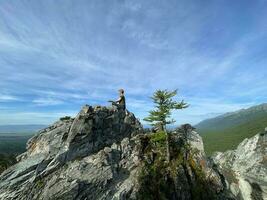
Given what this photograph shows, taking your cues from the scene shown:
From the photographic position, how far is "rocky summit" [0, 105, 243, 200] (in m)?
34.5

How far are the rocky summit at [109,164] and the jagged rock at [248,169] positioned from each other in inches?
267

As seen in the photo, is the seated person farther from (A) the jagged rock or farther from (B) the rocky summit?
(A) the jagged rock

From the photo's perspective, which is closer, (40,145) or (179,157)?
(40,145)

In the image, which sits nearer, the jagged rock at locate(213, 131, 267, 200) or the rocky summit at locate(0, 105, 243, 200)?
the rocky summit at locate(0, 105, 243, 200)

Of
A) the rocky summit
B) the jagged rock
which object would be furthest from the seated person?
the jagged rock

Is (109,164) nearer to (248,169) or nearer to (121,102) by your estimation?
(121,102)

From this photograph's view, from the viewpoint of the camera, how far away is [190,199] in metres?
40.6

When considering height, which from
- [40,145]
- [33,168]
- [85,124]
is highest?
[85,124]

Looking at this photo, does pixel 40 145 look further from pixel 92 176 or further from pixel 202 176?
pixel 202 176

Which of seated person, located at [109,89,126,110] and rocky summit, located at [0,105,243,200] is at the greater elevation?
seated person, located at [109,89,126,110]

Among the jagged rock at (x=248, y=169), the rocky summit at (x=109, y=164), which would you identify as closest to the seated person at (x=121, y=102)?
the rocky summit at (x=109, y=164)

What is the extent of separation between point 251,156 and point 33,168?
50995 millimetres

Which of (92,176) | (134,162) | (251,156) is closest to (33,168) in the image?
(92,176)

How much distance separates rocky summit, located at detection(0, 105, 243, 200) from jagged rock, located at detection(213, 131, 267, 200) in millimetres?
6779
